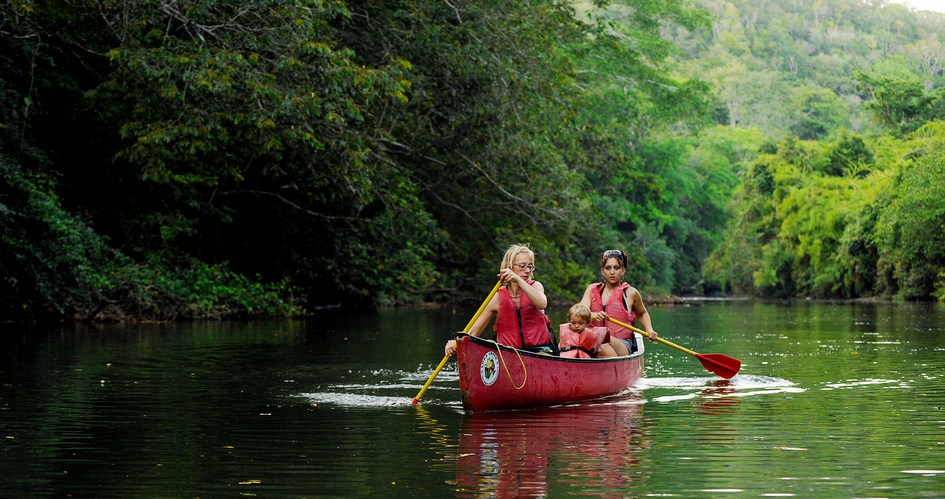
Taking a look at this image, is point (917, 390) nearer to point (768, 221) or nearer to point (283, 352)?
point (283, 352)

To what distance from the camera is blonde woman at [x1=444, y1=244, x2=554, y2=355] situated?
464 inches

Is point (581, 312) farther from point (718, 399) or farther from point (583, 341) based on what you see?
point (718, 399)

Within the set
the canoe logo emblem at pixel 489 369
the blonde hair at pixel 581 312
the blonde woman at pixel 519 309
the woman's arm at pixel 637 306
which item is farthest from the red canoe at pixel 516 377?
the woman's arm at pixel 637 306

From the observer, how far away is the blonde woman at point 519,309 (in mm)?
11781

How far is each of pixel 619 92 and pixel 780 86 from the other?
78.5 metres

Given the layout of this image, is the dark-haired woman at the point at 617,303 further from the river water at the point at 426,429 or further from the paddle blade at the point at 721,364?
the paddle blade at the point at 721,364

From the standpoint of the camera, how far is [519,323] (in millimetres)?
12133

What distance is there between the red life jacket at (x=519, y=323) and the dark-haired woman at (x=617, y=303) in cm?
180

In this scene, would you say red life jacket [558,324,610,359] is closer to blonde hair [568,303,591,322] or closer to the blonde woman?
blonde hair [568,303,591,322]

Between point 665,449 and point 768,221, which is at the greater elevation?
point 768,221

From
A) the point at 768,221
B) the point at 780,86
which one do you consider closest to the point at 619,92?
the point at 768,221

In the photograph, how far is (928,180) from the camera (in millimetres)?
50688

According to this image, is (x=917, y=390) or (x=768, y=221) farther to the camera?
(x=768, y=221)

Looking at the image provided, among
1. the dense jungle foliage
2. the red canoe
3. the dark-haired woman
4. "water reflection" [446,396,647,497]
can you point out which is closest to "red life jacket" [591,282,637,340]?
the dark-haired woman
